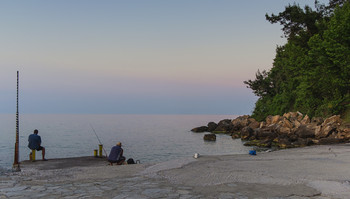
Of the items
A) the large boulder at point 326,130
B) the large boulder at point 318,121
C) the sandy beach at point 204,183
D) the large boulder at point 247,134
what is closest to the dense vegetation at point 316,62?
the large boulder at point 318,121

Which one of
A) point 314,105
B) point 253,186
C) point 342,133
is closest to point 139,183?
point 253,186

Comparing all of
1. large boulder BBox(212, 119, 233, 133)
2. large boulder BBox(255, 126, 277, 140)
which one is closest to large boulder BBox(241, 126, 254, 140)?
large boulder BBox(255, 126, 277, 140)

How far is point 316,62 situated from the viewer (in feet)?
103

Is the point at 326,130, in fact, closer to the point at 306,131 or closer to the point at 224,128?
the point at 306,131

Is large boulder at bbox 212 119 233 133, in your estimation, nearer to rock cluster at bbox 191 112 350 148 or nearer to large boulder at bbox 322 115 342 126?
rock cluster at bbox 191 112 350 148

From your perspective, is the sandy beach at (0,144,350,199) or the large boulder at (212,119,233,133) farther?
the large boulder at (212,119,233,133)

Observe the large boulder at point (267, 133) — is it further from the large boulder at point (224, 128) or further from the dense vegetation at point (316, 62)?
the large boulder at point (224, 128)

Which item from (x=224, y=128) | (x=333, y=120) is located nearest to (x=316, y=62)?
(x=333, y=120)

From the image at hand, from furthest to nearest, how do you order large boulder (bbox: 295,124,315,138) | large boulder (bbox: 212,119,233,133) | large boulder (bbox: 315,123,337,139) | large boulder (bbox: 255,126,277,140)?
large boulder (bbox: 212,119,233,133) < large boulder (bbox: 255,126,277,140) < large boulder (bbox: 295,124,315,138) < large boulder (bbox: 315,123,337,139)

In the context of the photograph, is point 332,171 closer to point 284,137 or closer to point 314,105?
point 284,137

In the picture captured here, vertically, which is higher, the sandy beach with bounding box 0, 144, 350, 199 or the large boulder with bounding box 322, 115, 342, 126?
the large boulder with bounding box 322, 115, 342, 126

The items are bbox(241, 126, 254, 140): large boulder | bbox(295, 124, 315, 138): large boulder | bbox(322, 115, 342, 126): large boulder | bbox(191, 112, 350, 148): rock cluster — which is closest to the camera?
bbox(191, 112, 350, 148): rock cluster

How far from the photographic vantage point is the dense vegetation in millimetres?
28203

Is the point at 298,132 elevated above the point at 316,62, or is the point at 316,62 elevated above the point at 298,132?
the point at 316,62
